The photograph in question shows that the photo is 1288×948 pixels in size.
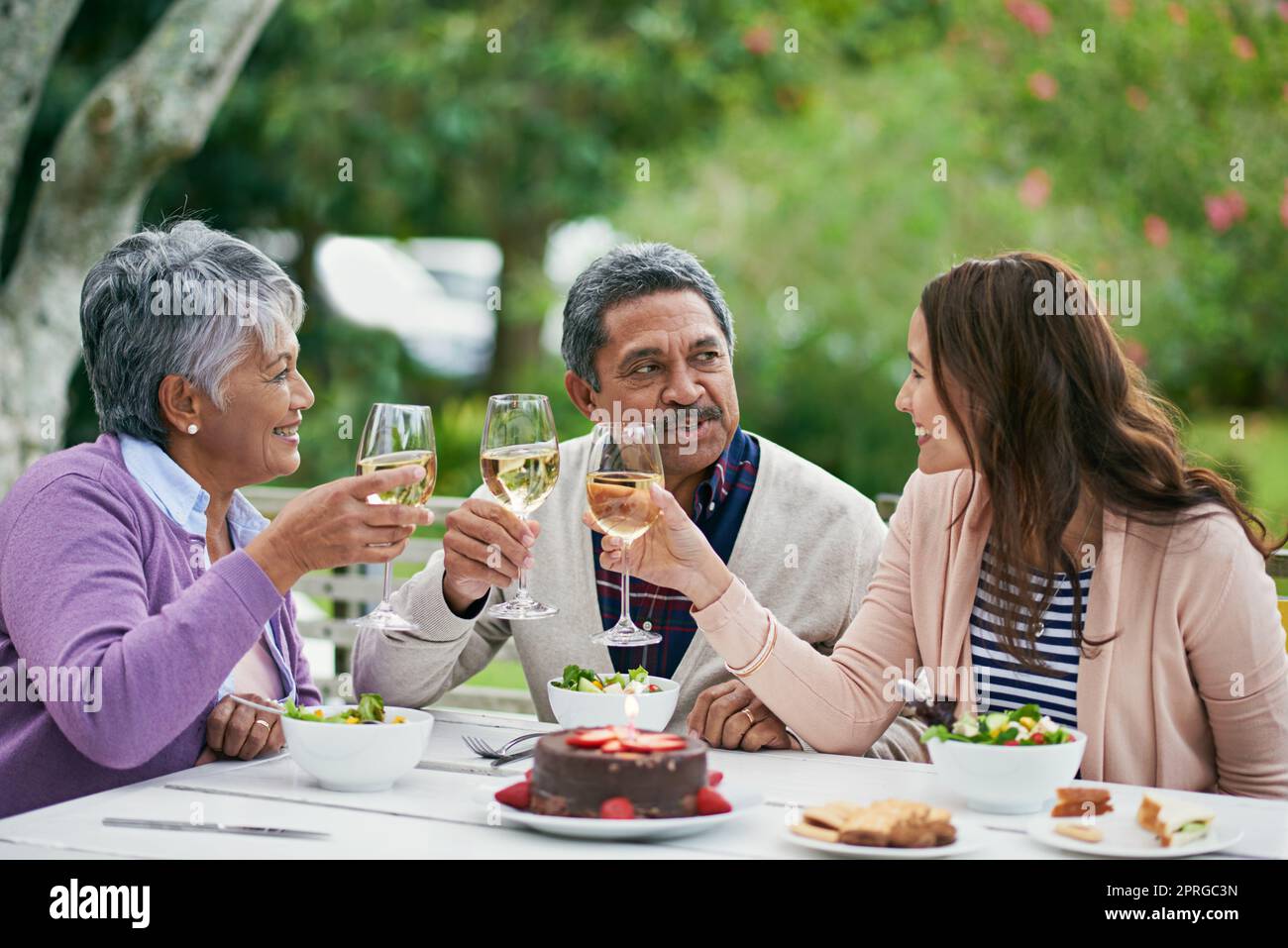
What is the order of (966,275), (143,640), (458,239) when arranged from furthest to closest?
1. (458,239)
2. (966,275)
3. (143,640)

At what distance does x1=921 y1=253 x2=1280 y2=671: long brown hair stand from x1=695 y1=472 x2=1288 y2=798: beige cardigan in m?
0.08

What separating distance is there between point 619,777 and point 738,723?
2.26 feet

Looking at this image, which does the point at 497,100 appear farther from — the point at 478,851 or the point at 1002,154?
the point at 478,851

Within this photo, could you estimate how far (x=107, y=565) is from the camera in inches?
83.7

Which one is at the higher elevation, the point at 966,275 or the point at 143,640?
the point at 966,275

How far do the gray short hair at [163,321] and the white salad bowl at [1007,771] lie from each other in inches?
54.8

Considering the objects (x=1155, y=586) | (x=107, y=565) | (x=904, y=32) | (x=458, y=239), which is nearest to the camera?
(x=107, y=565)

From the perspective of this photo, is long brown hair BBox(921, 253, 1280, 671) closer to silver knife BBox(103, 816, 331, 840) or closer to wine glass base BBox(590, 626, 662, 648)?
wine glass base BBox(590, 626, 662, 648)

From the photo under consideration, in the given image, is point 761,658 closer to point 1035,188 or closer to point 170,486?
point 170,486

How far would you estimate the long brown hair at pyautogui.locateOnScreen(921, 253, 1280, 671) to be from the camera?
2443mm

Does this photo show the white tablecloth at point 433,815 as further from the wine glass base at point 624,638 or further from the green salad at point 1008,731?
the wine glass base at point 624,638
